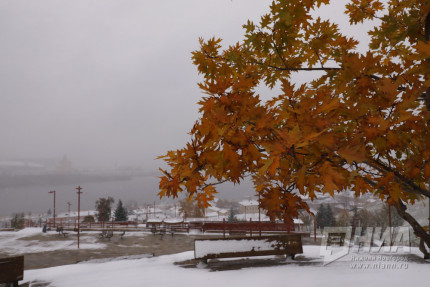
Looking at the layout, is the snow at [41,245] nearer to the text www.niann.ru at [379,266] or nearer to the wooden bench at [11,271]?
the wooden bench at [11,271]

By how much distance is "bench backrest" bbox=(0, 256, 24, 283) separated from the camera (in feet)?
19.2

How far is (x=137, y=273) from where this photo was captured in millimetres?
5969

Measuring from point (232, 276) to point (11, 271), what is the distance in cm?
489

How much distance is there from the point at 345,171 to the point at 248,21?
1.91m

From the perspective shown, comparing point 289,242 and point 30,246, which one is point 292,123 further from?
point 30,246

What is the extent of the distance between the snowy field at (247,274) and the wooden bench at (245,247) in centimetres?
29

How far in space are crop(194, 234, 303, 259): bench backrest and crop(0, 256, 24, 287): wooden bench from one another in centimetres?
398

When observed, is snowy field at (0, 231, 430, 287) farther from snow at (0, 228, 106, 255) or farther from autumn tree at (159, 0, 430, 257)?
snow at (0, 228, 106, 255)

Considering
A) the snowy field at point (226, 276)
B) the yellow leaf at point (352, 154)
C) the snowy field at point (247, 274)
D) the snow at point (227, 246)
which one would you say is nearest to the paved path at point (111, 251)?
the snowy field at point (247, 274)

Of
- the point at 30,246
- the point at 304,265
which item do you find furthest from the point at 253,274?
the point at 30,246

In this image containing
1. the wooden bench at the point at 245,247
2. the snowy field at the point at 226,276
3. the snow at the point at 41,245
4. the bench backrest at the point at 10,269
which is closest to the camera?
the snowy field at the point at 226,276

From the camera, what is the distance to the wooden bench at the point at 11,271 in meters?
5.84

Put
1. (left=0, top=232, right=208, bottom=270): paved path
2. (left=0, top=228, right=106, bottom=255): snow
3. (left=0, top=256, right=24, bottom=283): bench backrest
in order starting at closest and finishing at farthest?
(left=0, top=256, right=24, bottom=283): bench backrest, (left=0, top=232, right=208, bottom=270): paved path, (left=0, top=228, right=106, bottom=255): snow

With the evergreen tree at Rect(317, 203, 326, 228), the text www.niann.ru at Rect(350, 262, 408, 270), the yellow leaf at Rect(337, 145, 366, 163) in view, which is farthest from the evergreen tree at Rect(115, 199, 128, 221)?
the yellow leaf at Rect(337, 145, 366, 163)
